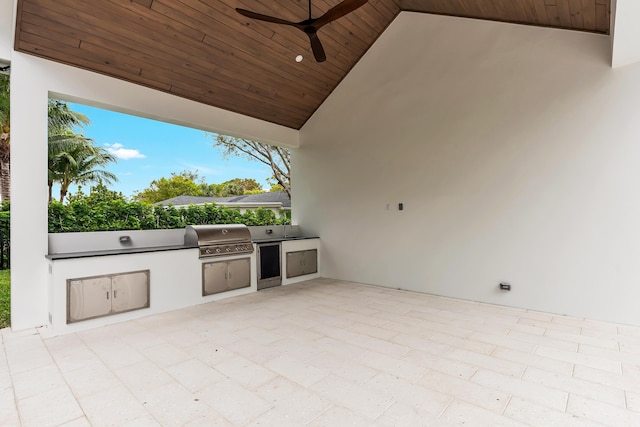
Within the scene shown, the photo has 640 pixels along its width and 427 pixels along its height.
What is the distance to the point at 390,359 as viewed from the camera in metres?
2.66

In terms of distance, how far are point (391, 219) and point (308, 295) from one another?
1.76 m

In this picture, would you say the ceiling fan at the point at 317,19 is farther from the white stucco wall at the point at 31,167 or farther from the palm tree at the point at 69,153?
the palm tree at the point at 69,153

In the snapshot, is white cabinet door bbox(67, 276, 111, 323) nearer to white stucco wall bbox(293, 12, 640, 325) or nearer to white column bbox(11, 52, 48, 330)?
white column bbox(11, 52, 48, 330)

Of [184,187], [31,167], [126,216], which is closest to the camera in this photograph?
[31,167]

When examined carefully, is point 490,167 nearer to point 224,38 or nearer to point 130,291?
point 224,38

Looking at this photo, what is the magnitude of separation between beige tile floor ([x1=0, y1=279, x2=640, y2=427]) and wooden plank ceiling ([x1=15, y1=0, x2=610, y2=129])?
3.03 m

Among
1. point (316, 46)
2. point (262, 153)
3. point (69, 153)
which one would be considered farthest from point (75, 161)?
point (316, 46)

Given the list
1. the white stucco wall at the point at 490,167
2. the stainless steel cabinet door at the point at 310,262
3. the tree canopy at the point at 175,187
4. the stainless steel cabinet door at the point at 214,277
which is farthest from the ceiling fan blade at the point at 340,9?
the tree canopy at the point at 175,187

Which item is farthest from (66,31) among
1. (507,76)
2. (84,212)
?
(507,76)

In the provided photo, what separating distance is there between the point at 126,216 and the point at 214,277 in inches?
58.0

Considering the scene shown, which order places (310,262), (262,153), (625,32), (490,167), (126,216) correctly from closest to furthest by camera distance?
(625,32), (490,167), (126,216), (310,262), (262,153)

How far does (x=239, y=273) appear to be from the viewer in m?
4.91

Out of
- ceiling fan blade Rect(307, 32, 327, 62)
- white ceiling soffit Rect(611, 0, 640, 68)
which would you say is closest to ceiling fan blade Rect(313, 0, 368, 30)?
ceiling fan blade Rect(307, 32, 327, 62)

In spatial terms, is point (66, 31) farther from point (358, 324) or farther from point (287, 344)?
point (358, 324)
